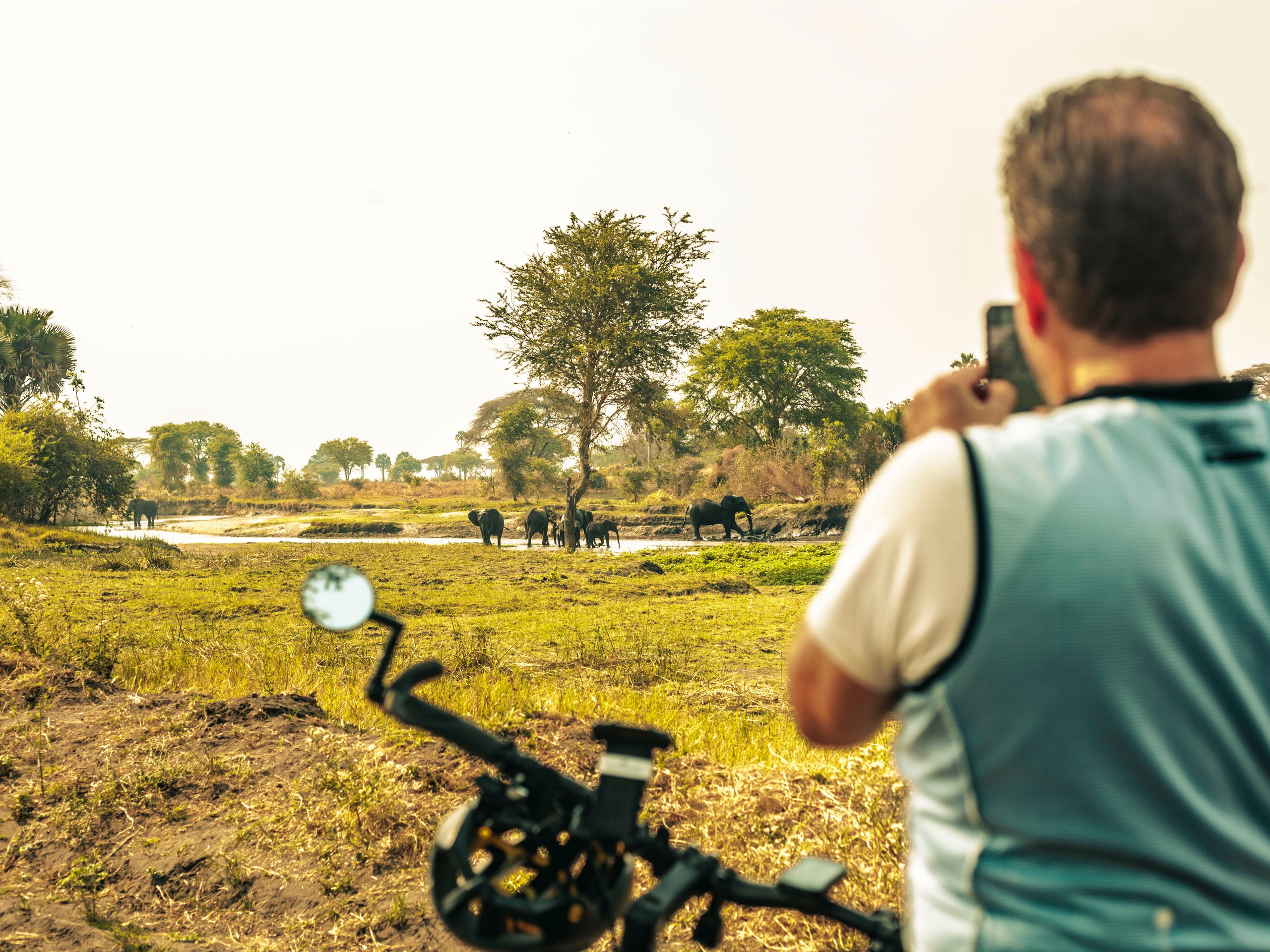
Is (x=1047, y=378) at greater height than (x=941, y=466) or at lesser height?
greater

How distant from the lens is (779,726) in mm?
5648

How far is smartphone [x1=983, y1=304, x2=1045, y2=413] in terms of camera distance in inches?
48.8

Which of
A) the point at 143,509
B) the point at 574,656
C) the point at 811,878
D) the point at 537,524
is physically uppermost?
the point at 143,509

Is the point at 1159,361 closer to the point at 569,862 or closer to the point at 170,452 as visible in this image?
the point at 569,862

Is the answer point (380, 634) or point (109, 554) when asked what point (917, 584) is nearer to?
point (380, 634)

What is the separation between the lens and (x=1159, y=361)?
97 centimetres

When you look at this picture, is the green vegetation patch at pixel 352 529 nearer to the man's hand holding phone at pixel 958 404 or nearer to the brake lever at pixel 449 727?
the brake lever at pixel 449 727

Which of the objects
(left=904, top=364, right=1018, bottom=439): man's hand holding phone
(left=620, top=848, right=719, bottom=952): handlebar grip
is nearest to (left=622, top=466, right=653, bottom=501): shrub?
(left=620, top=848, right=719, bottom=952): handlebar grip

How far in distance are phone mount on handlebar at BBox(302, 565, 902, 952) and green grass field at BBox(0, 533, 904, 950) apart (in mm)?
1808

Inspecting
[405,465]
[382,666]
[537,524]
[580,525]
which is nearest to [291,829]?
[382,666]

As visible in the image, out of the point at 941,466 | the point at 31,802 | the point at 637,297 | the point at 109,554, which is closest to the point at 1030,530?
the point at 941,466

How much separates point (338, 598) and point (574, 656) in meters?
7.01

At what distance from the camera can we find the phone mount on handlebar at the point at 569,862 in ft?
3.82

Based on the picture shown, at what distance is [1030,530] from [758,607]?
12.5 metres
